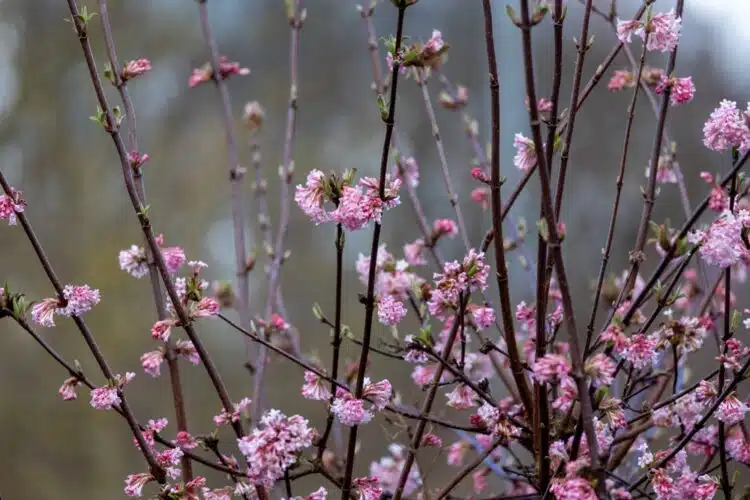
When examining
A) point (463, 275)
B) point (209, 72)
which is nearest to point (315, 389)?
point (463, 275)

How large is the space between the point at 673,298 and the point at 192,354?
509mm

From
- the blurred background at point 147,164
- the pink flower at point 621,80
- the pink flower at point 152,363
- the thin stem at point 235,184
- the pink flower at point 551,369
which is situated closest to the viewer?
the pink flower at point 551,369

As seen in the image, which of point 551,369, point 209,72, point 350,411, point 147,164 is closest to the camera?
point 551,369

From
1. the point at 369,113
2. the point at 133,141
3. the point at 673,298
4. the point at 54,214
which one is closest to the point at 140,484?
the point at 133,141

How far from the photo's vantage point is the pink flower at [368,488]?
2.28 ft

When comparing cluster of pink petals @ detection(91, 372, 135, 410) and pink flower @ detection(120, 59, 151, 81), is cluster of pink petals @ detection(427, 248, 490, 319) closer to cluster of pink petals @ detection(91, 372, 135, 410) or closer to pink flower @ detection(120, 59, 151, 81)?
cluster of pink petals @ detection(91, 372, 135, 410)

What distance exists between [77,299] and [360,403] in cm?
29

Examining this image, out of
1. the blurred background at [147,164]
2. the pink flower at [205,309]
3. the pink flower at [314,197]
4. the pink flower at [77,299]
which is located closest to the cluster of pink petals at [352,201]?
the pink flower at [314,197]

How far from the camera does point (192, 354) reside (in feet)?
2.76

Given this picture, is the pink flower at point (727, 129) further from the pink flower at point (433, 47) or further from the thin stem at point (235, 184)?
the thin stem at point (235, 184)

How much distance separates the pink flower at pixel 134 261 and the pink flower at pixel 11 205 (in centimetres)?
15

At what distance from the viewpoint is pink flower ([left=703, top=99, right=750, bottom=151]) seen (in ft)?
2.22

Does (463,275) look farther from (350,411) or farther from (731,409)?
(731,409)

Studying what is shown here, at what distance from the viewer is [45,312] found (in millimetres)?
716
